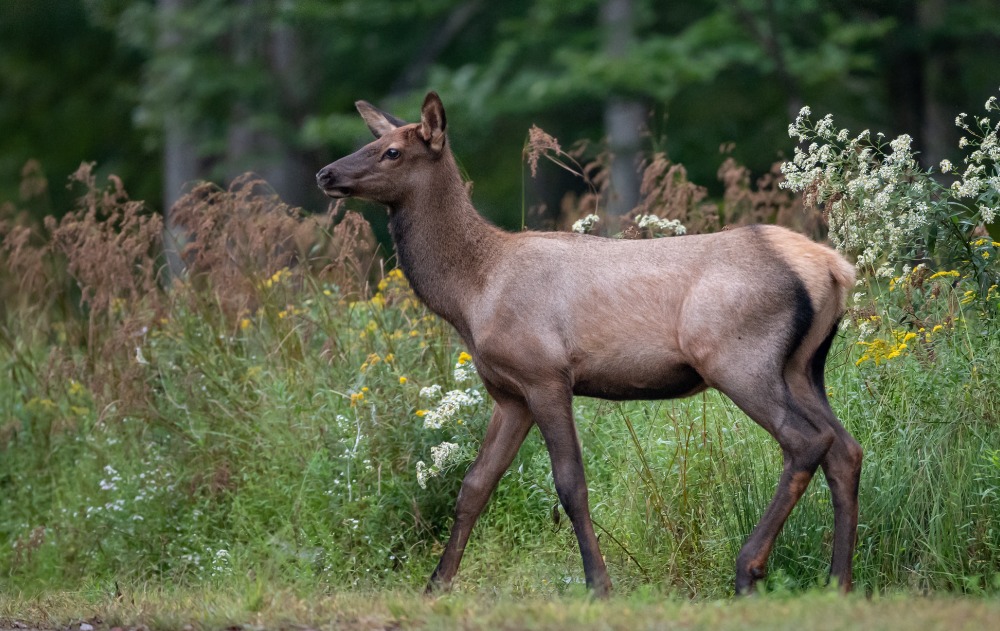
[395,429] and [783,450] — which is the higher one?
[783,450]

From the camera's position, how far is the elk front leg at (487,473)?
22.9ft

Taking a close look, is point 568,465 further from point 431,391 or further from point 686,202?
point 686,202

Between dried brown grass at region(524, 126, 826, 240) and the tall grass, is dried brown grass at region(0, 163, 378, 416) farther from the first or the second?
dried brown grass at region(524, 126, 826, 240)

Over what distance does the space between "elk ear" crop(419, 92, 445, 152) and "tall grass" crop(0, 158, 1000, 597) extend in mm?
1572

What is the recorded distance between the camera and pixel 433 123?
715 centimetres

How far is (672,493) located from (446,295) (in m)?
1.74

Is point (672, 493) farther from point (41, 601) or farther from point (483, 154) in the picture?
point (483, 154)

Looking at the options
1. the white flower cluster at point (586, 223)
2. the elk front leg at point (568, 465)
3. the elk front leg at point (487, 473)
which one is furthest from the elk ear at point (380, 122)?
the elk front leg at point (568, 465)

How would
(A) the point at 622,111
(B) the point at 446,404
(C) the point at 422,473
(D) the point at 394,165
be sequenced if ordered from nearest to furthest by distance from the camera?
(D) the point at 394,165, (C) the point at 422,473, (B) the point at 446,404, (A) the point at 622,111

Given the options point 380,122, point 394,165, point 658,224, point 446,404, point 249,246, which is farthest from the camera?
point 249,246

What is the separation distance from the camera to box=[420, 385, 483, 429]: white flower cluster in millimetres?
7699

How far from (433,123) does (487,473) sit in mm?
1876

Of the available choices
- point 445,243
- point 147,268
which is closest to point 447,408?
point 445,243

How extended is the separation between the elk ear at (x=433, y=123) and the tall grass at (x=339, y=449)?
5.16 feet
